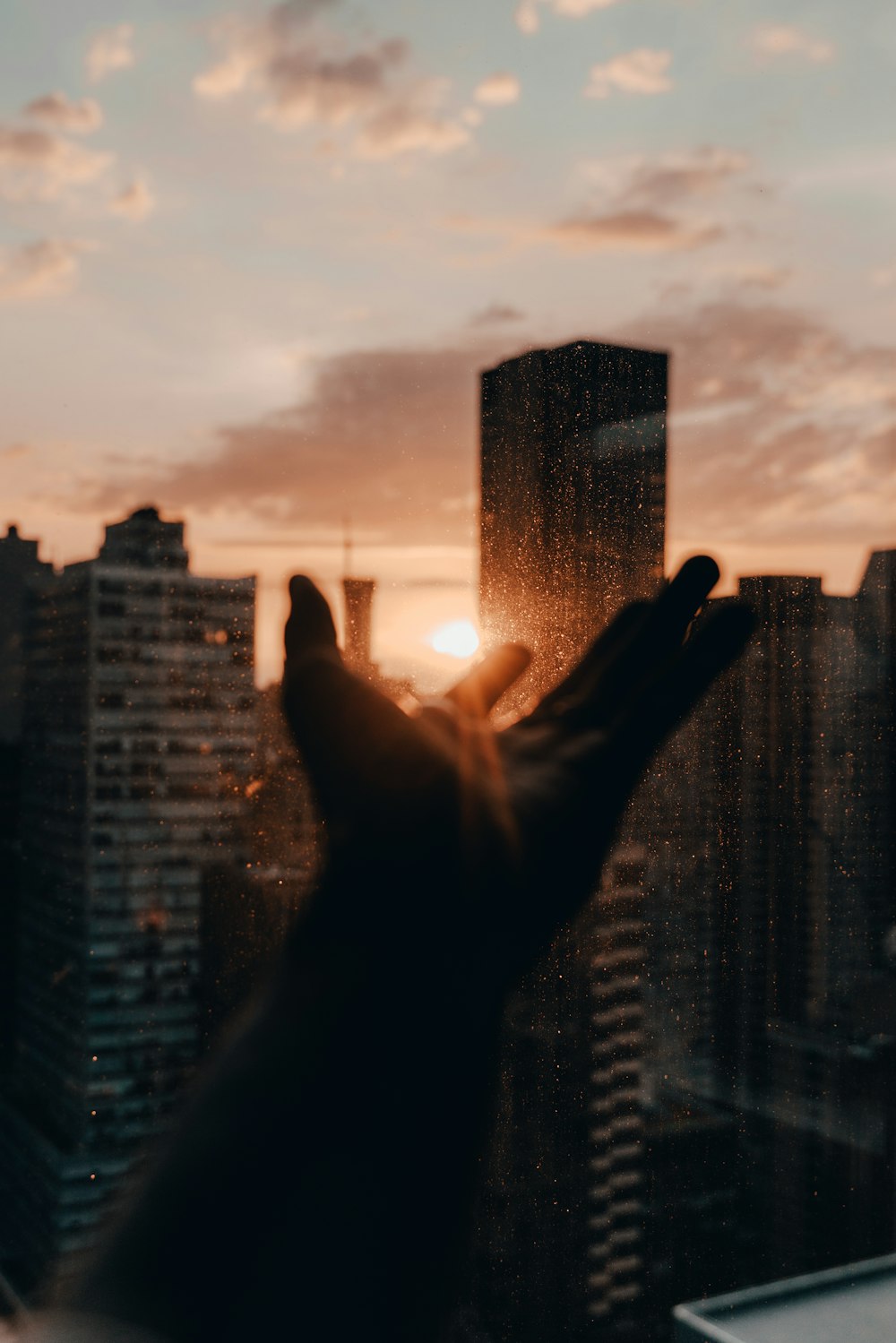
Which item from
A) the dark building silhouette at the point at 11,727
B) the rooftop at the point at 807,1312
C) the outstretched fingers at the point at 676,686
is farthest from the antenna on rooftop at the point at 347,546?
the rooftop at the point at 807,1312

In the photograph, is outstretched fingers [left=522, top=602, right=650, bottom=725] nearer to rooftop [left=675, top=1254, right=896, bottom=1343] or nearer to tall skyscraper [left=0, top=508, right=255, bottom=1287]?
tall skyscraper [left=0, top=508, right=255, bottom=1287]

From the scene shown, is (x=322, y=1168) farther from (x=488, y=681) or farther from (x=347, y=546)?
(x=347, y=546)

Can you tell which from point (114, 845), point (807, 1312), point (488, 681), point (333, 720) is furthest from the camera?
point (807, 1312)

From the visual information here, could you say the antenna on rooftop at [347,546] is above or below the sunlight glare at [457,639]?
above

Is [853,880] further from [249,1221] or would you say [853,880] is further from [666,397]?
[249,1221]

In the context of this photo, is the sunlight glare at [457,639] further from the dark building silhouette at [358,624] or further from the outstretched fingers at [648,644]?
the outstretched fingers at [648,644]

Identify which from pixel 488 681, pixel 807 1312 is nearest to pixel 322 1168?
pixel 488 681
